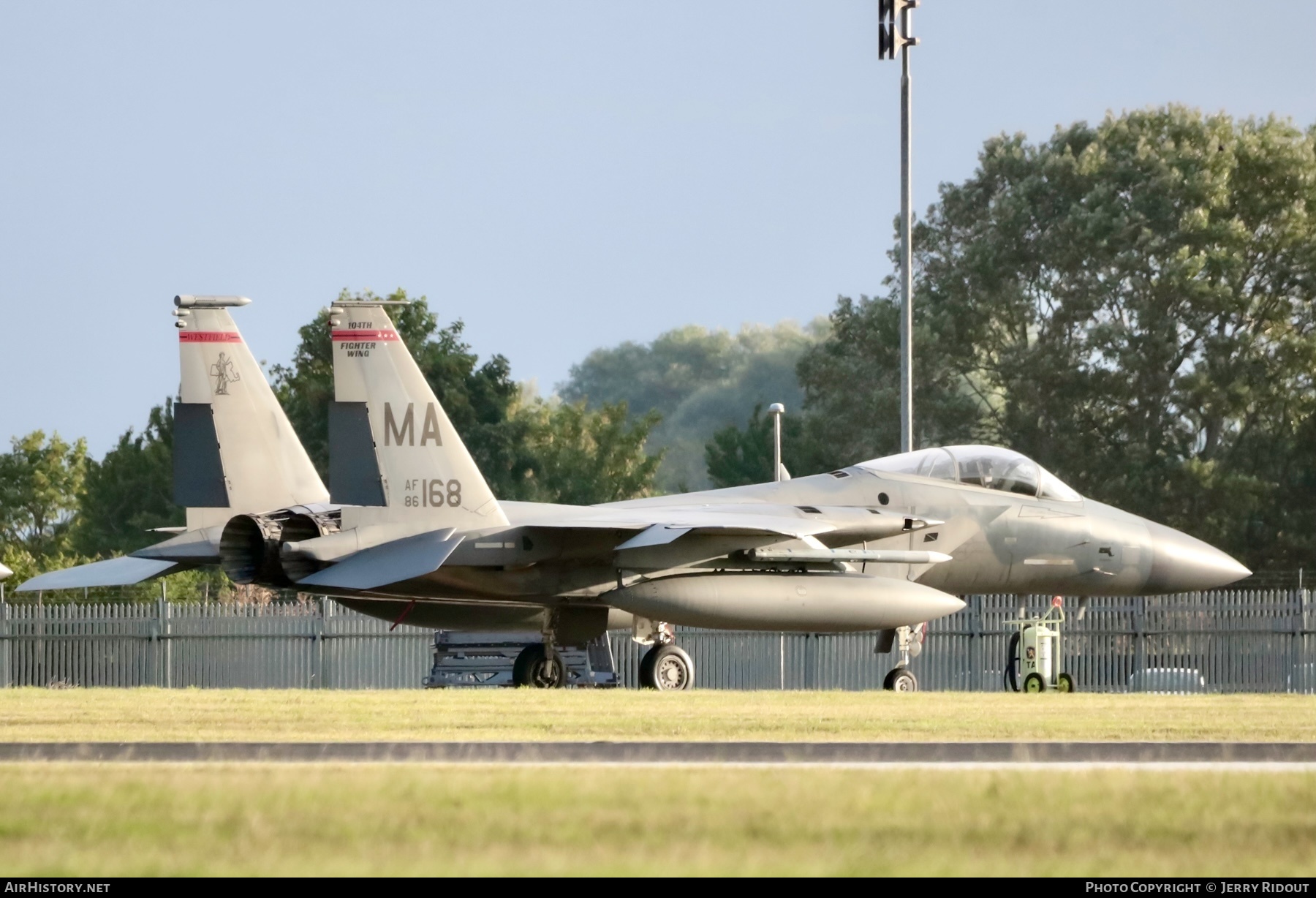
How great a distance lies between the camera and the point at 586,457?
71000mm

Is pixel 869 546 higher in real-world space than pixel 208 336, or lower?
lower

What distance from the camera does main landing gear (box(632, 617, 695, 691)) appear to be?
23.6m

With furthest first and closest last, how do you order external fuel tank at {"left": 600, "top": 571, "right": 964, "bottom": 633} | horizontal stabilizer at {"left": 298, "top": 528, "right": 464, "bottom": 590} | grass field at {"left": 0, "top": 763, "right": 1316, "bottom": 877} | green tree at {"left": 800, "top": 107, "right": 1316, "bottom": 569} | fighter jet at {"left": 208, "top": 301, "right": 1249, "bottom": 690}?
1. green tree at {"left": 800, "top": 107, "right": 1316, "bottom": 569}
2. external fuel tank at {"left": 600, "top": 571, "right": 964, "bottom": 633}
3. fighter jet at {"left": 208, "top": 301, "right": 1249, "bottom": 690}
4. horizontal stabilizer at {"left": 298, "top": 528, "right": 464, "bottom": 590}
5. grass field at {"left": 0, "top": 763, "right": 1316, "bottom": 877}

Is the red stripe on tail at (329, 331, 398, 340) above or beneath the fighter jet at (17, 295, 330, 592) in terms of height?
above

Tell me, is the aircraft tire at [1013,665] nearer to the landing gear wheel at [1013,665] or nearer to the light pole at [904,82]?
the landing gear wheel at [1013,665]

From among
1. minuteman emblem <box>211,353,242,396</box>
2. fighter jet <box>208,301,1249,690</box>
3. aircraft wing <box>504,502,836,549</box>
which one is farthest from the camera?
minuteman emblem <box>211,353,242,396</box>

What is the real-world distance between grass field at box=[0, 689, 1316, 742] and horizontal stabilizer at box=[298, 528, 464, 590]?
1.29 meters

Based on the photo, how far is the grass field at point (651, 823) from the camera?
261 inches

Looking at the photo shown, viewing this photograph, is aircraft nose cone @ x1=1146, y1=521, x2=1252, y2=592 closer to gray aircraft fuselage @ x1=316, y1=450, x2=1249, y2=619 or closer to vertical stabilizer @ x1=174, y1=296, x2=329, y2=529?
gray aircraft fuselage @ x1=316, y1=450, x2=1249, y2=619

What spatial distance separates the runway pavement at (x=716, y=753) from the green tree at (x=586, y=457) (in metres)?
52.0

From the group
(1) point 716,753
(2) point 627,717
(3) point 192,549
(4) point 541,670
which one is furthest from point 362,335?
(1) point 716,753

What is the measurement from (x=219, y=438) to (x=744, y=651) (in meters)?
11.3

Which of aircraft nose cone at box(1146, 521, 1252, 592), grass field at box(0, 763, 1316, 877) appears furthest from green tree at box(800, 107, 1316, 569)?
grass field at box(0, 763, 1316, 877)

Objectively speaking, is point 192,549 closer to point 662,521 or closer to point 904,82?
point 662,521
